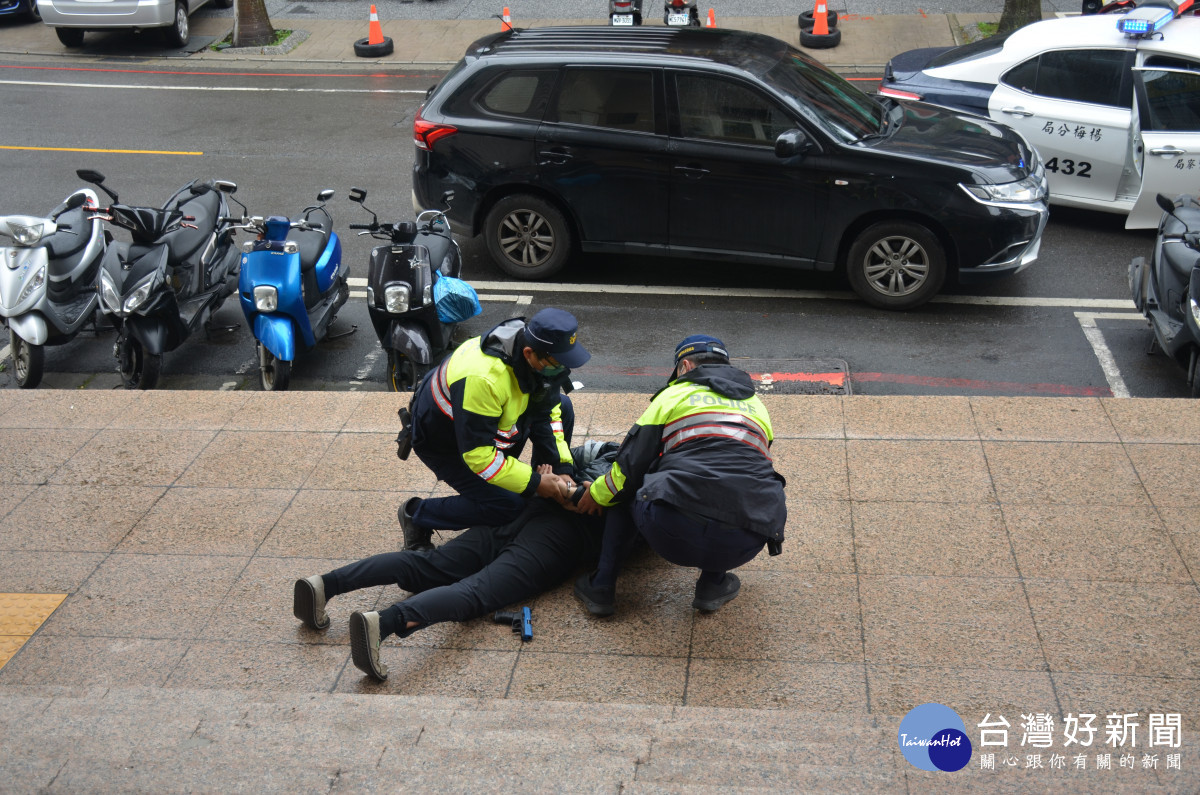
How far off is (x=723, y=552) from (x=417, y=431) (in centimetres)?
148

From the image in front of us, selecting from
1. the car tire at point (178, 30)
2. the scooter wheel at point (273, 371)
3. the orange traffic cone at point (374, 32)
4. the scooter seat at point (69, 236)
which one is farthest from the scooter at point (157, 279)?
the car tire at point (178, 30)

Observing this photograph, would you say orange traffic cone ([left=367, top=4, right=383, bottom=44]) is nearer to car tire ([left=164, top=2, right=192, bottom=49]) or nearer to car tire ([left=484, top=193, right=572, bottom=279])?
car tire ([left=164, top=2, right=192, bottom=49])

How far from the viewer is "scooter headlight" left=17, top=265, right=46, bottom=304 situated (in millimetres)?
7684

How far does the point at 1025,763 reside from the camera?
11.6ft

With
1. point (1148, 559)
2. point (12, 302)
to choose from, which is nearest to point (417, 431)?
point (1148, 559)

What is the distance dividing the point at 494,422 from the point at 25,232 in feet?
16.5

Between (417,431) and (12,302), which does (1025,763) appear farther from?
(12,302)

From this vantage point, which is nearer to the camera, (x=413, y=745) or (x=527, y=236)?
(x=413, y=745)

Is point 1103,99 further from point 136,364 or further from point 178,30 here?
point 178,30

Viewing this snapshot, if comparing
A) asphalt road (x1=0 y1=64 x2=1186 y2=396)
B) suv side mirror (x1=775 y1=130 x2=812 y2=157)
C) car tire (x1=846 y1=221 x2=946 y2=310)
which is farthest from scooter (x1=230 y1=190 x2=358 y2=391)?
car tire (x1=846 y1=221 x2=946 y2=310)

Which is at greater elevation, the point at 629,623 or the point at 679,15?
the point at 679,15

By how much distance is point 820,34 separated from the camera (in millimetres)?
15977

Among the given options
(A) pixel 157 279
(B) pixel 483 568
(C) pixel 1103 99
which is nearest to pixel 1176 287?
(C) pixel 1103 99

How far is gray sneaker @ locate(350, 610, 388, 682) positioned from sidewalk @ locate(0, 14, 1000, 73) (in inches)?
514
